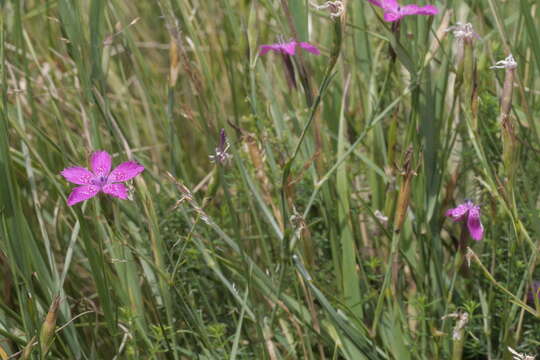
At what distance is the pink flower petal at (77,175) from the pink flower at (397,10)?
1.36ft

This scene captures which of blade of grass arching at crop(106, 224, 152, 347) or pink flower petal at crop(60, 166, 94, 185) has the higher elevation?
pink flower petal at crop(60, 166, 94, 185)

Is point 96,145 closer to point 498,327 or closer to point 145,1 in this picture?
point 498,327

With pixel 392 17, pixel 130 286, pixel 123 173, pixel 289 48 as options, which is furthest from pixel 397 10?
pixel 130 286

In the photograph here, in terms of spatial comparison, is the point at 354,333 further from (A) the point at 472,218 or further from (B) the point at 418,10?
(B) the point at 418,10

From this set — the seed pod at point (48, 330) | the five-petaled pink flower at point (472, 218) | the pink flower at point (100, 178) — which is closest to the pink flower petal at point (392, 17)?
the five-petaled pink flower at point (472, 218)

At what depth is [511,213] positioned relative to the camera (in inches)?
33.4

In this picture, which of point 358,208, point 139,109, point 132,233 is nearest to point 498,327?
point 358,208

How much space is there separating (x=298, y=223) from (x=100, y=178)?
0.79 ft

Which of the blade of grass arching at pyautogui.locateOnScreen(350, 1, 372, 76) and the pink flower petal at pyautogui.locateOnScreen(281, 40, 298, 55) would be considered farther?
the blade of grass arching at pyautogui.locateOnScreen(350, 1, 372, 76)

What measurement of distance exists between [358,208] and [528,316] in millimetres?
309

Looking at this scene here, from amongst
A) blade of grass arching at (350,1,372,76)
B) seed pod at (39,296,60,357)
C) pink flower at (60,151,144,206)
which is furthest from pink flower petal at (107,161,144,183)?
blade of grass arching at (350,1,372,76)

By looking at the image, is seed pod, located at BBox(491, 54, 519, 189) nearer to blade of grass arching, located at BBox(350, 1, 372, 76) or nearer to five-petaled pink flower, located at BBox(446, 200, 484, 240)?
five-petaled pink flower, located at BBox(446, 200, 484, 240)

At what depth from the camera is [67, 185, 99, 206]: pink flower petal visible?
795 mm

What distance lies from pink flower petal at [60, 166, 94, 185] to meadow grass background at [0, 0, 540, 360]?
41 mm
